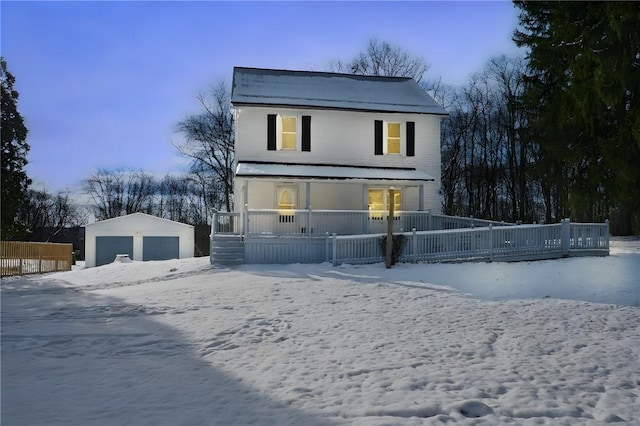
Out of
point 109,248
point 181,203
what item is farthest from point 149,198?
point 109,248

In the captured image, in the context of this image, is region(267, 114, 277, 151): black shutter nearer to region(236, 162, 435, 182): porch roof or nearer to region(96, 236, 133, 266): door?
region(236, 162, 435, 182): porch roof

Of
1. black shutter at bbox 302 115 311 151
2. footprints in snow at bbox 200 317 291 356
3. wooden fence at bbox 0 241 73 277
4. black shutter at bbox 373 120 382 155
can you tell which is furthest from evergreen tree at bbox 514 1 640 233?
wooden fence at bbox 0 241 73 277

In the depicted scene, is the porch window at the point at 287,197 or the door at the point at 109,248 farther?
the door at the point at 109,248

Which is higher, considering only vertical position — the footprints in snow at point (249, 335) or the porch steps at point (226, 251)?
the porch steps at point (226, 251)

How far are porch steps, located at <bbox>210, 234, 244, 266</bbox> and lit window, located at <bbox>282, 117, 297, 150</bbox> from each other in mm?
5641

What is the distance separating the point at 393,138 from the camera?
2184 cm

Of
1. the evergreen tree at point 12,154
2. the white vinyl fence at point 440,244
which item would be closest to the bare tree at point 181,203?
the evergreen tree at point 12,154

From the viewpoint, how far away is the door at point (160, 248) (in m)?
29.4

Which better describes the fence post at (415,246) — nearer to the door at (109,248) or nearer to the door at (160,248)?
the door at (160,248)

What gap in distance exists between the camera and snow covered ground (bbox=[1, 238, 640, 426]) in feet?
14.4

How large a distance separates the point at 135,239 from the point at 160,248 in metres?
1.70

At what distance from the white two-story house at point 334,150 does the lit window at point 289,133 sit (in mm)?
48

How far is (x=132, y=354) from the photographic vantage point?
250 inches

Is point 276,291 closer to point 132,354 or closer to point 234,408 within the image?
point 132,354
